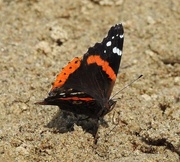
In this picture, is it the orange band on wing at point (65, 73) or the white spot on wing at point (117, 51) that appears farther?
the white spot on wing at point (117, 51)

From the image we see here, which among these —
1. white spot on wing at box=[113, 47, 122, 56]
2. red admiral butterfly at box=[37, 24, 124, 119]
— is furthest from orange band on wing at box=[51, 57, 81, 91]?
white spot on wing at box=[113, 47, 122, 56]

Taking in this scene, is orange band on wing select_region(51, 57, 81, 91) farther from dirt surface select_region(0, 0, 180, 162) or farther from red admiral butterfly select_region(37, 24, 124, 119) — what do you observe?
dirt surface select_region(0, 0, 180, 162)

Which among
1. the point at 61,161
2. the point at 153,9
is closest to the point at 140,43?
the point at 153,9

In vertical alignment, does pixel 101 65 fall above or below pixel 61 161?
above

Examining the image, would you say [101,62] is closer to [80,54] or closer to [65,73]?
[65,73]

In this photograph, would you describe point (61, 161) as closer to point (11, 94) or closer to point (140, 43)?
point (11, 94)

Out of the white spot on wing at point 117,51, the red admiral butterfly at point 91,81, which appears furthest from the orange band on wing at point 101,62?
the white spot on wing at point 117,51

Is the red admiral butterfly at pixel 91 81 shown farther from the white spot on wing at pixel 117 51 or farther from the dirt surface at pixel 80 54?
the dirt surface at pixel 80 54
